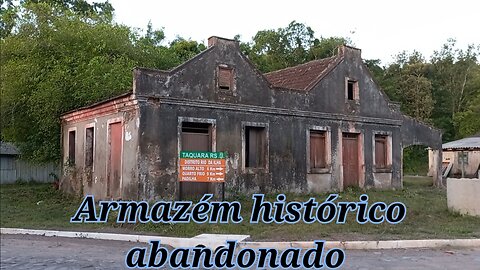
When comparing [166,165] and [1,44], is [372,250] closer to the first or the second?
[166,165]

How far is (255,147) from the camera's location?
18.0 meters

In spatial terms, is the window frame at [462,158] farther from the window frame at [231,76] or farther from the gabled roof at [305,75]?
the window frame at [231,76]

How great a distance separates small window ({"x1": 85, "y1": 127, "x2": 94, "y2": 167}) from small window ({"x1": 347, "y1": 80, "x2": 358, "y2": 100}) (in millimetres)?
10851

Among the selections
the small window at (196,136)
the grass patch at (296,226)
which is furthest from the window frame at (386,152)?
the small window at (196,136)

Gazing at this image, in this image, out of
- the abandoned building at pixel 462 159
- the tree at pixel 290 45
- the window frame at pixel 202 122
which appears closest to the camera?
the window frame at pixel 202 122

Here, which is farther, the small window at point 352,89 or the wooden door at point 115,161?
the small window at point 352,89

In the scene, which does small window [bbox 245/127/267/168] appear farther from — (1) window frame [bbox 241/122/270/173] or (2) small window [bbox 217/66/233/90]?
(2) small window [bbox 217/66/233/90]

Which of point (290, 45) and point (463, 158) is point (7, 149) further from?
point (463, 158)

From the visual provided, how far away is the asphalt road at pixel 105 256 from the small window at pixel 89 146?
25.4 ft

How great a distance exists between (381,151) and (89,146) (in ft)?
42.0

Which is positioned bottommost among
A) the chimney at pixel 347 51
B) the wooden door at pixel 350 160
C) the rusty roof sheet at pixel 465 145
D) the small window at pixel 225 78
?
the wooden door at pixel 350 160

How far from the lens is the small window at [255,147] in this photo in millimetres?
17781

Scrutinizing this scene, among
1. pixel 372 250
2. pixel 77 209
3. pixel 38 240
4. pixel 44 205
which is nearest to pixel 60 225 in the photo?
pixel 38 240

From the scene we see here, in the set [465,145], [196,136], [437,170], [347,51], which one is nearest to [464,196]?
[196,136]
